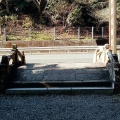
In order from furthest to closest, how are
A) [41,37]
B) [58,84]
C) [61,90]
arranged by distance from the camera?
[41,37] < [58,84] < [61,90]

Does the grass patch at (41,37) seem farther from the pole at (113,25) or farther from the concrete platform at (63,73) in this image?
the concrete platform at (63,73)

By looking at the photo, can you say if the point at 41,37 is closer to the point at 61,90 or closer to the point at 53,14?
the point at 53,14

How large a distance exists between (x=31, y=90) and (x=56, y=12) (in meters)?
23.6

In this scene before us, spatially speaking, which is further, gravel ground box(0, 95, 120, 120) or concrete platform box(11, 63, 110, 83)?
concrete platform box(11, 63, 110, 83)

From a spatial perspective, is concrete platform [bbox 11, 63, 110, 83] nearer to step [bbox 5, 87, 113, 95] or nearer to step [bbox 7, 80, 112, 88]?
step [bbox 7, 80, 112, 88]

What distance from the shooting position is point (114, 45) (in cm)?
1250

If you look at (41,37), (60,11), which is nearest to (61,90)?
(41,37)

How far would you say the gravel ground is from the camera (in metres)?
7.58

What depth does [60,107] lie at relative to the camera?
845 cm

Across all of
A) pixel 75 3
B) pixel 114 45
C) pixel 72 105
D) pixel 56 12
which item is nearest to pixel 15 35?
pixel 56 12

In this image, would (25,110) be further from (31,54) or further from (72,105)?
(31,54)

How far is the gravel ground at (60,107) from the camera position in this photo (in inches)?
298

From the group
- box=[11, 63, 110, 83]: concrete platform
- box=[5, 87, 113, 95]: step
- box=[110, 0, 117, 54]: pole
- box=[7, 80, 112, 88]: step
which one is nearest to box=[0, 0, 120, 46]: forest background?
box=[110, 0, 117, 54]: pole

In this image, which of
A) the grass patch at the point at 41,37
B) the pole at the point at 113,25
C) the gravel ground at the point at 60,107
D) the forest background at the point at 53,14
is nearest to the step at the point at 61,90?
the gravel ground at the point at 60,107
